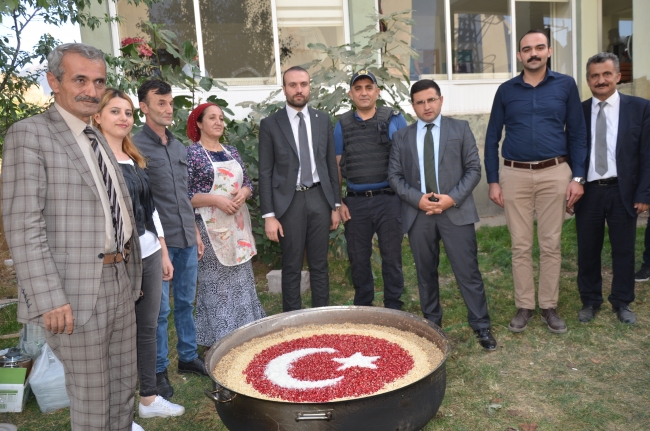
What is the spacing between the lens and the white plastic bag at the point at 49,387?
12.0ft

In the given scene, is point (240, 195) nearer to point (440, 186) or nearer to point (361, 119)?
point (361, 119)

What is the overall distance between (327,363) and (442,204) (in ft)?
4.94

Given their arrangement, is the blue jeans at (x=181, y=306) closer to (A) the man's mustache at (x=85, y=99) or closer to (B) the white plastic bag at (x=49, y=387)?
(B) the white plastic bag at (x=49, y=387)

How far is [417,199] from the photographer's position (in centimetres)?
413

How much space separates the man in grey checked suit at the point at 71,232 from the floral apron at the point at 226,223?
1.47 m

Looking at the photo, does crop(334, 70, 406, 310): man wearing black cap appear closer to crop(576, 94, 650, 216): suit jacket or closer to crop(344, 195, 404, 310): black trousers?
crop(344, 195, 404, 310): black trousers

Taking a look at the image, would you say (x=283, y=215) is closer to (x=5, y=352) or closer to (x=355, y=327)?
(x=355, y=327)

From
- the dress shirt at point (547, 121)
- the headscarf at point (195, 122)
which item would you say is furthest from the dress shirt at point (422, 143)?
the headscarf at point (195, 122)

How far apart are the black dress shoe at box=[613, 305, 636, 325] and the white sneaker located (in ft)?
11.7

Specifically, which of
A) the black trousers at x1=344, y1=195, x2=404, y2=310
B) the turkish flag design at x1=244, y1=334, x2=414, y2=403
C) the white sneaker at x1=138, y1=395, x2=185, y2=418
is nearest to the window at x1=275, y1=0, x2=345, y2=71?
the black trousers at x1=344, y1=195, x2=404, y2=310

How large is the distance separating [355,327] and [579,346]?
5.83 feet

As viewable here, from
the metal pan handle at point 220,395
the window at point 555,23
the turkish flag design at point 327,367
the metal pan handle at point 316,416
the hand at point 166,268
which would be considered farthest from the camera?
the window at point 555,23

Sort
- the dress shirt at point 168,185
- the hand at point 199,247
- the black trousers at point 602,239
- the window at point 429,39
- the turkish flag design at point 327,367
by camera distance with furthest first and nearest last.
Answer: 1. the window at point 429,39
2. the black trousers at point 602,239
3. the hand at point 199,247
4. the dress shirt at point 168,185
5. the turkish flag design at point 327,367

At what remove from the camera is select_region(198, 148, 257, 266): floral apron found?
159 inches
